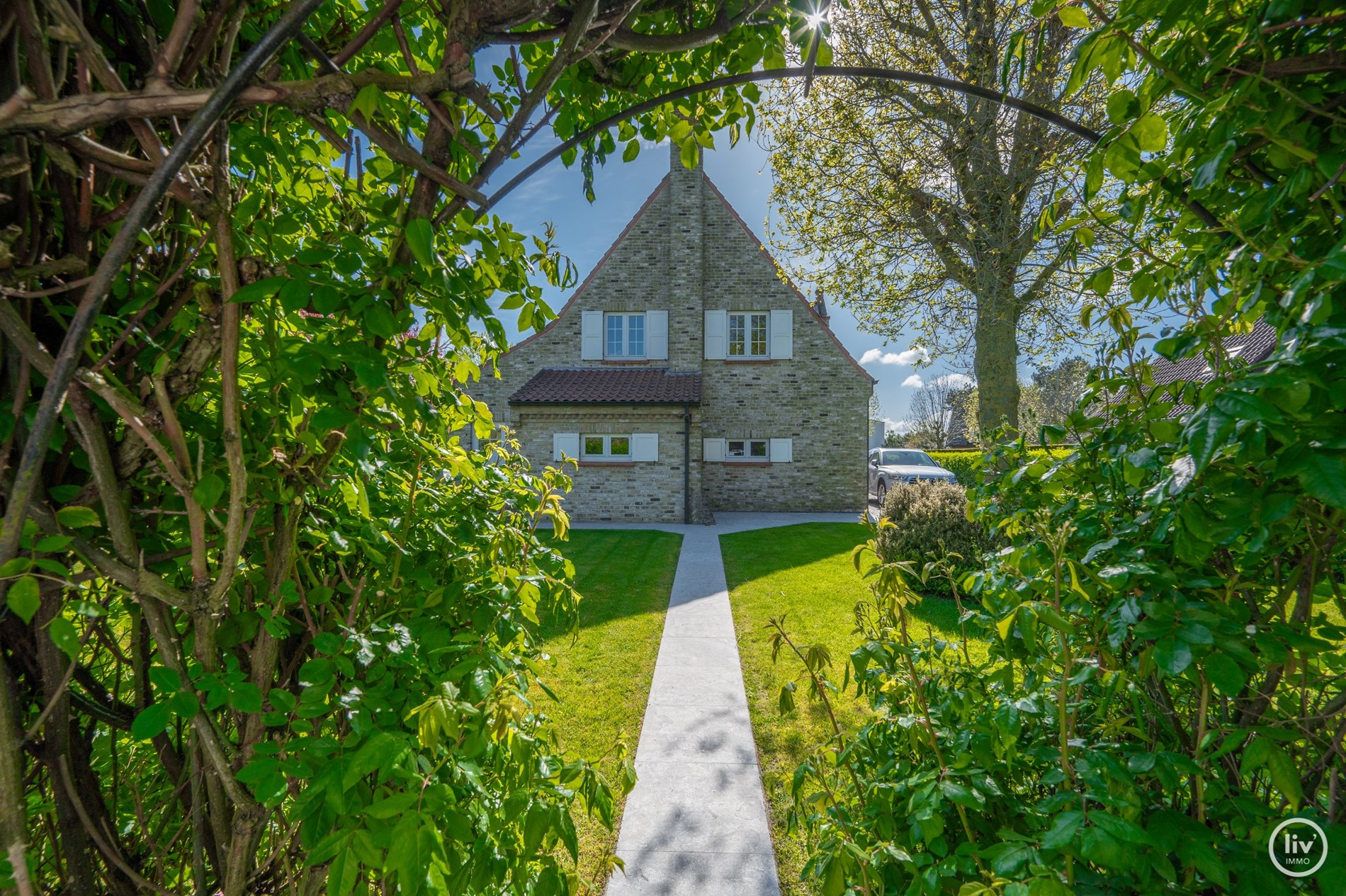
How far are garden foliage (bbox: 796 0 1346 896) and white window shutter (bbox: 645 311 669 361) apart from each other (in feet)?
44.4

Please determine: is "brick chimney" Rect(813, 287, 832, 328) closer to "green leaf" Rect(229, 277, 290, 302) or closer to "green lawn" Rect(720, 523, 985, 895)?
"green lawn" Rect(720, 523, 985, 895)

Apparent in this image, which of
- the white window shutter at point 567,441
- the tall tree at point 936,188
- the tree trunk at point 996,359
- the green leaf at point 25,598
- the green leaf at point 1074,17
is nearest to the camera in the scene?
the green leaf at point 25,598

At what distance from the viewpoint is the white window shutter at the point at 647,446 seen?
13305 mm

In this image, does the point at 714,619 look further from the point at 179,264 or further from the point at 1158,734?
the point at 179,264

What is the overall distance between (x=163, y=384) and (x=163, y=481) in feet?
0.98

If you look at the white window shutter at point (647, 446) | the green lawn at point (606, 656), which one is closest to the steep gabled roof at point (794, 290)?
the white window shutter at point (647, 446)

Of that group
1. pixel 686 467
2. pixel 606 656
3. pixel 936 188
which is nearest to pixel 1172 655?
pixel 606 656

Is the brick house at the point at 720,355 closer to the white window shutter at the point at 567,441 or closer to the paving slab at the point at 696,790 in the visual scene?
the white window shutter at the point at 567,441

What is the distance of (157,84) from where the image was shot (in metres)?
0.72

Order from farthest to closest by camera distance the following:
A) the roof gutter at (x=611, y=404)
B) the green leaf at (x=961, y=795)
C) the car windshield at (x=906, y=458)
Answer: the car windshield at (x=906, y=458) < the roof gutter at (x=611, y=404) < the green leaf at (x=961, y=795)

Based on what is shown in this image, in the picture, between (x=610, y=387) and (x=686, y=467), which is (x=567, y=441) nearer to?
(x=610, y=387)

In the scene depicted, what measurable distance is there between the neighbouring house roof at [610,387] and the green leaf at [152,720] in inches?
484

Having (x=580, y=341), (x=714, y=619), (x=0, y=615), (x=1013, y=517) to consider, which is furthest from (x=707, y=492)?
(x=0, y=615)

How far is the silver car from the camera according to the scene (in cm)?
1609
